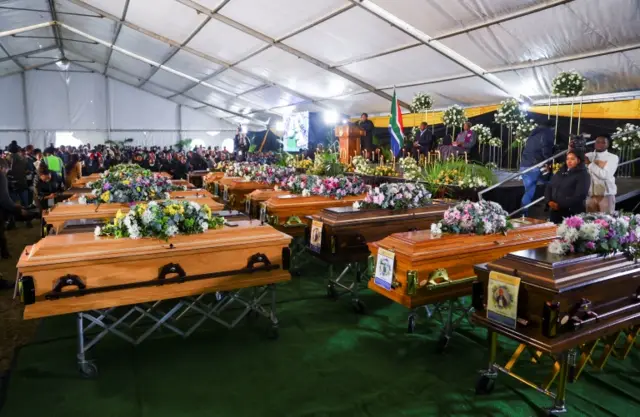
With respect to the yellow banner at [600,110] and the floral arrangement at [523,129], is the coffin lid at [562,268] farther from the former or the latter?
the yellow banner at [600,110]

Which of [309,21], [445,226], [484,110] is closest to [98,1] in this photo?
[309,21]

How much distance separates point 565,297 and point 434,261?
0.96 metres

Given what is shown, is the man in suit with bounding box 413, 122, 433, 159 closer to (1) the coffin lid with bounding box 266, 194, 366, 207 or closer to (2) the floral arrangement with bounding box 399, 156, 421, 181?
(2) the floral arrangement with bounding box 399, 156, 421, 181

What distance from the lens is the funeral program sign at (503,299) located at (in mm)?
2502

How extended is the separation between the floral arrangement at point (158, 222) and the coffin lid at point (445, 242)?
144cm

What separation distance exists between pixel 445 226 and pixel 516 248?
0.65 meters

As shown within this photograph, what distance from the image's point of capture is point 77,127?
80.7 feet

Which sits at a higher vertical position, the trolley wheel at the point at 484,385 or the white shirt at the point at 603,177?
the white shirt at the point at 603,177

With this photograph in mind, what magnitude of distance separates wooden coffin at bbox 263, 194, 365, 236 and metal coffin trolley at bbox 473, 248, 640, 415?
2.88 metres

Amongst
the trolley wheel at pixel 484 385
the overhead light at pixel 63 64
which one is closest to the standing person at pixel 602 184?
the trolley wheel at pixel 484 385

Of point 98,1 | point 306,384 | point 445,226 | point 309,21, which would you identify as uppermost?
point 98,1

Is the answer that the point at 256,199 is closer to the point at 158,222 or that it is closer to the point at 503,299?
the point at 158,222

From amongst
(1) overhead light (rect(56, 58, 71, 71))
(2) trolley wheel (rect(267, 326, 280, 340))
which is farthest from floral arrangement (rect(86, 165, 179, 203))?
(1) overhead light (rect(56, 58, 71, 71))

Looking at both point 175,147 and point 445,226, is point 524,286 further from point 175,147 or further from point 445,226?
point 175,147
